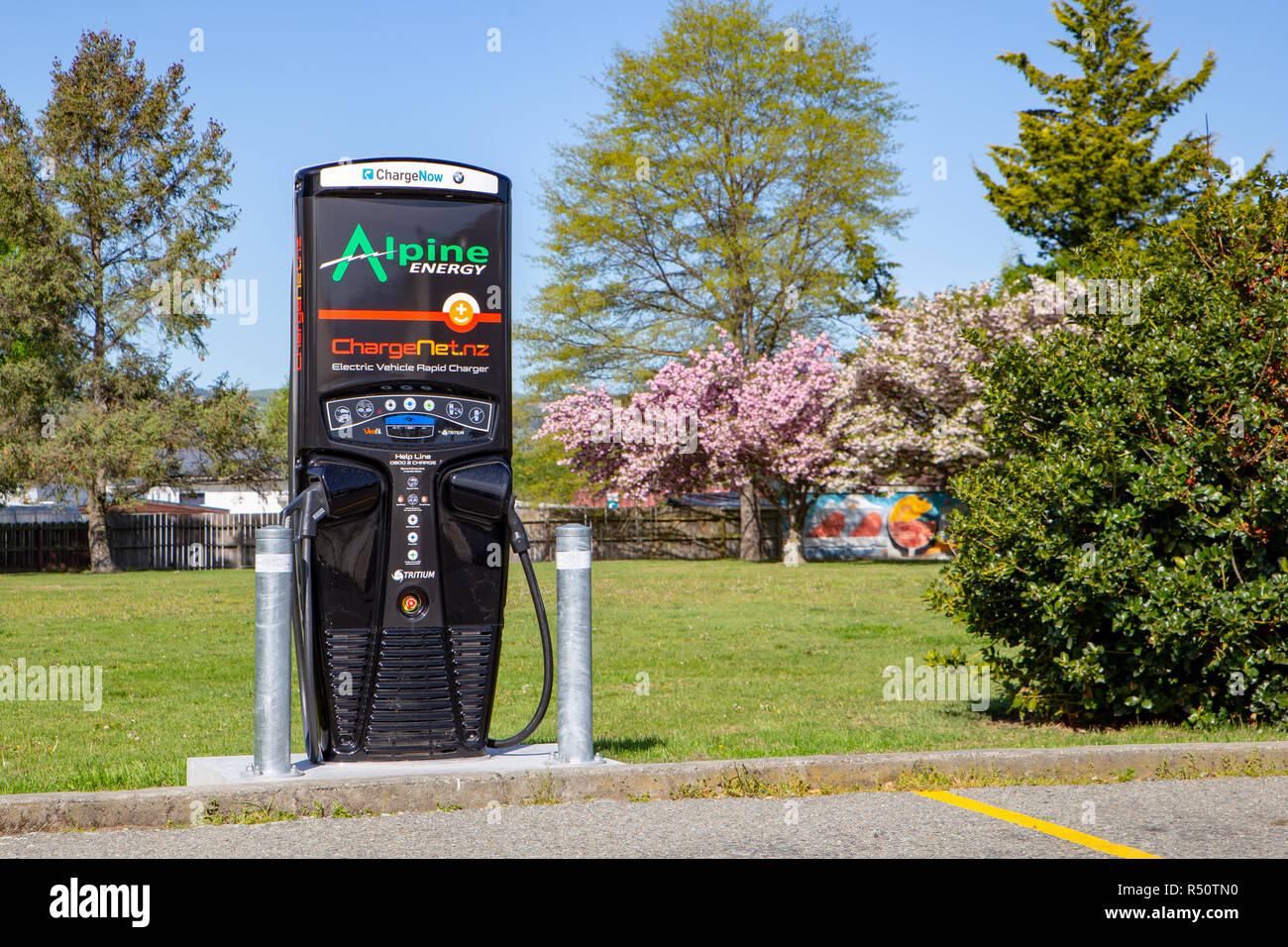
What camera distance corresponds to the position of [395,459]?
19.3 ft

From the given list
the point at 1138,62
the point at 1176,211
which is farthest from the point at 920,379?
the point at 1138,62

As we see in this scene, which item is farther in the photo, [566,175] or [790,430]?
[566,175]

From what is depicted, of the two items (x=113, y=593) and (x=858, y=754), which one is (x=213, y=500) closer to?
(x=113, y=593)

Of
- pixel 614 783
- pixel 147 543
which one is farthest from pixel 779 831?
pixel 147 543

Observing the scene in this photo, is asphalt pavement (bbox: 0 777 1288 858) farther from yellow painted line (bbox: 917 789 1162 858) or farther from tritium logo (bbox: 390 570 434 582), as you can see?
tritium logo (bbox: 390 570 434 582)

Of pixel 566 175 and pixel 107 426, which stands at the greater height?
Result: pixel 566 175

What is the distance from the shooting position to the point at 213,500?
285 ft

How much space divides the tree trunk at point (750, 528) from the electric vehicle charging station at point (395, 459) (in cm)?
3574

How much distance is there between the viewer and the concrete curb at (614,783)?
5.05m

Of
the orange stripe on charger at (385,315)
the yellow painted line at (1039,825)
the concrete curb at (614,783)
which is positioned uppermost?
the orange stripe on charger at (385,315)

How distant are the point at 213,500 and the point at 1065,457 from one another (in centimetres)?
8565

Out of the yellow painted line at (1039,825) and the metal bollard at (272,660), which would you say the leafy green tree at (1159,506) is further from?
the metal bollard at (272,660)

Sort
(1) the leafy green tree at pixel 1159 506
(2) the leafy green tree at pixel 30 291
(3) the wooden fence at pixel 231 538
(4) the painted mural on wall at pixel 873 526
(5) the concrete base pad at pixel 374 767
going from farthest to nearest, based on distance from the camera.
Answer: (4) the painted mural on wall at pixel 873 526
(3) the wooden fence at pixel 231 538
(2) the leafy green tree at pixel 30 291
(1) the leafy green tree at pixel 1159 506
(5) the concrete base pad at pixel 374 767

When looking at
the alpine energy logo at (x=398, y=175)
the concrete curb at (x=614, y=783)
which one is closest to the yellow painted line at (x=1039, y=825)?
the concrete curb at (x=614, y=783)
